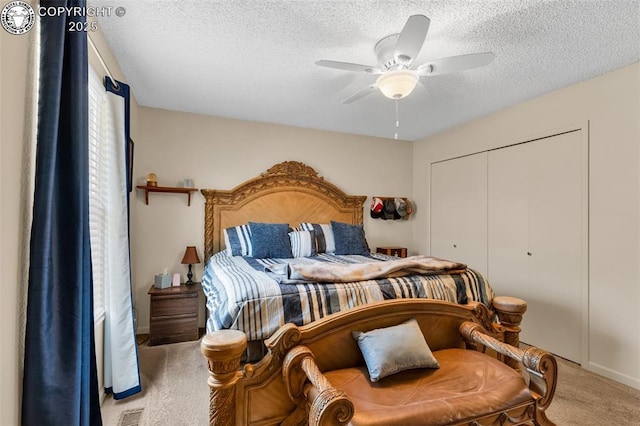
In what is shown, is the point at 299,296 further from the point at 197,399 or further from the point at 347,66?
the point at 347,66

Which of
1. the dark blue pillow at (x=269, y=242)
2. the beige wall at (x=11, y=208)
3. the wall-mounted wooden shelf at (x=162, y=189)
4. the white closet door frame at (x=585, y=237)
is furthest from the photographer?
the wall-mounted wooden shelf at (x=162, y=189)

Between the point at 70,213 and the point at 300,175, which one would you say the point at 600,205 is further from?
the point at 70,213

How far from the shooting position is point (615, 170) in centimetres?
253

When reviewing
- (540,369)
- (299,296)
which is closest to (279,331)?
(299,296)

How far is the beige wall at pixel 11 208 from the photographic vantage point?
95 centimetres

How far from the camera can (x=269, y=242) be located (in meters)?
3.20

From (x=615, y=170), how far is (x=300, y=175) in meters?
3.09

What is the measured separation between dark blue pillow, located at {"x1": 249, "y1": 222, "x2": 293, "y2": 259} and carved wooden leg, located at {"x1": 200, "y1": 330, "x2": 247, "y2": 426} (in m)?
1.70

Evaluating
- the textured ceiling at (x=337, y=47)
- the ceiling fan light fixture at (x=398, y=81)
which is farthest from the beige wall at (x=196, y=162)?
the ceiling fan light fixture at (x=398, y=81)

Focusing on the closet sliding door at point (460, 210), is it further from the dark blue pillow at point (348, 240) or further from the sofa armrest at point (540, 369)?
the sofa armrest at point (540, 369)

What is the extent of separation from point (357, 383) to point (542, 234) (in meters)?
2.61

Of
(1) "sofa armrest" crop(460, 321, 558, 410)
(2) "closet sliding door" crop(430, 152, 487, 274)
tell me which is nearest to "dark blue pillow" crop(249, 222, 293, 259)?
(1) "sofa armrest" crop(460, 321, 558, 410)

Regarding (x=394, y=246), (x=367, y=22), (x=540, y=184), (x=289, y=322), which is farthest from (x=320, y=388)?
(x=394, y=246)

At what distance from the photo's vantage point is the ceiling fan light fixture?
80.1 inches
